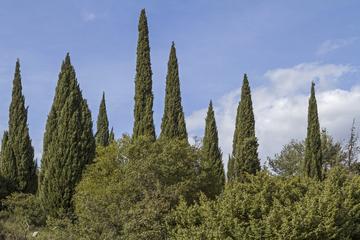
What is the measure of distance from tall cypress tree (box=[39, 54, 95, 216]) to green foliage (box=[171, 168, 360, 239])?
754 centimetres

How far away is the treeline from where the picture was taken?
15.2 m

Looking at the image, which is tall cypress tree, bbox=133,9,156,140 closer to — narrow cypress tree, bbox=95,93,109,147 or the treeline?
the treeline

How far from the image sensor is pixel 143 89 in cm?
3002

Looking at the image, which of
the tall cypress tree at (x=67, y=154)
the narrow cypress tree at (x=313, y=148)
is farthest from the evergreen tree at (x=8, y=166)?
the narrow cypress tree at (x=313, y=148)

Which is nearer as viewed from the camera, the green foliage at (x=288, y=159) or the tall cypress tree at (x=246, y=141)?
the tall cypress tree at (x=246, y=141)

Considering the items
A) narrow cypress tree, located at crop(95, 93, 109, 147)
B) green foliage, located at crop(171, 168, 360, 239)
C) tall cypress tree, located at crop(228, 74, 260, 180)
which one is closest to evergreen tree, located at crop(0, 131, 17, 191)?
tall cypress tree, located at crop(228, 74, 260, 180)

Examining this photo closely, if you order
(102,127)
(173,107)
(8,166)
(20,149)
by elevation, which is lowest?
(8,166)

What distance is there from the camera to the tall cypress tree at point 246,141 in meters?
35.2

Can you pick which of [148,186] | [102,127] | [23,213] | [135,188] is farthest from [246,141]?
[135,188]

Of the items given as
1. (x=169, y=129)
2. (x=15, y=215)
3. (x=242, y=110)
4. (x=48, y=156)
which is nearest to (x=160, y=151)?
(x=48, y=156)

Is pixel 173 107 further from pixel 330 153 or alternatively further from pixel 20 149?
pixel 330 153

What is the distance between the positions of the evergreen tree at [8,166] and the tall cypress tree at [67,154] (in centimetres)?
550

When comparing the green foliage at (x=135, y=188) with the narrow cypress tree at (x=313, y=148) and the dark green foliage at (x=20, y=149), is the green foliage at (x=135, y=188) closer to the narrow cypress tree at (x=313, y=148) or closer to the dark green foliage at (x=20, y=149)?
the dark green foliage at (x=20, y=149)

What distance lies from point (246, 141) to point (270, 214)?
2083 cm
